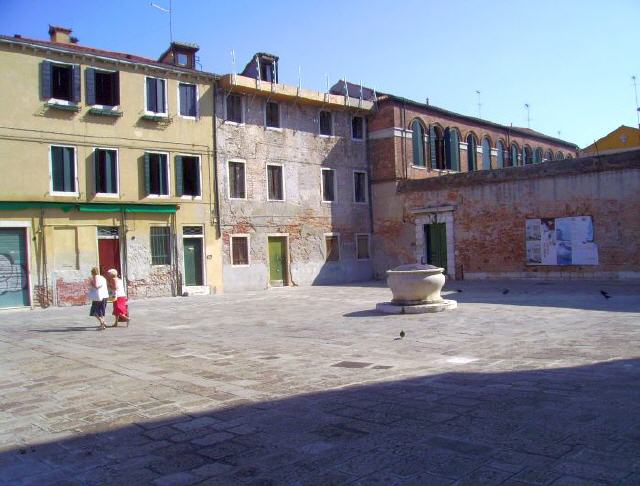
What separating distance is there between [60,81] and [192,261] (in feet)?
26.7

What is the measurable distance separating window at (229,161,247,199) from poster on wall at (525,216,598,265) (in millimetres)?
11886

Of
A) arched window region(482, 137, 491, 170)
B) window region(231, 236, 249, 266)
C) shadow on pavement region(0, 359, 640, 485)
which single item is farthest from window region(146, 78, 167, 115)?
shadow on pavement region(0, 359, 640, 485)

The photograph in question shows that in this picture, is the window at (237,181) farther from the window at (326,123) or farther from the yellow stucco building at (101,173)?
the window at (326,123)

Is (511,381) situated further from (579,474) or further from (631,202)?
(631,202)

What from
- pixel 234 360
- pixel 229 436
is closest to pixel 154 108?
pixel 234 360

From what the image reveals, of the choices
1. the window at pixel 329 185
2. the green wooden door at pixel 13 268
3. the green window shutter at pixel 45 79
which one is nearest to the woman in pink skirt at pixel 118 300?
the green wooden door at pixel 13 268

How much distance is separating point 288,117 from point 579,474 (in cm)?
2490

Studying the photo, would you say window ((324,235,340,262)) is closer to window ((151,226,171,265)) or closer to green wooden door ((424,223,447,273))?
green wooden door ((424,223,447,273))

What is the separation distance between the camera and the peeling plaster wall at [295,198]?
83.3 ft

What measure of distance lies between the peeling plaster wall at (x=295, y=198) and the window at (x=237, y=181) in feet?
0.71

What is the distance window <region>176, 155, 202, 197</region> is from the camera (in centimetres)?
2362

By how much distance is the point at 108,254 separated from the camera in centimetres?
2184

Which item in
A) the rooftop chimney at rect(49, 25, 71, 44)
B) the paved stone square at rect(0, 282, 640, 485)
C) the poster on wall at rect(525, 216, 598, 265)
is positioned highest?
the rooftop chimney at rect(49, 25, 71, 44)

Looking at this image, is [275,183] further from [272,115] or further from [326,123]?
[326,123]
